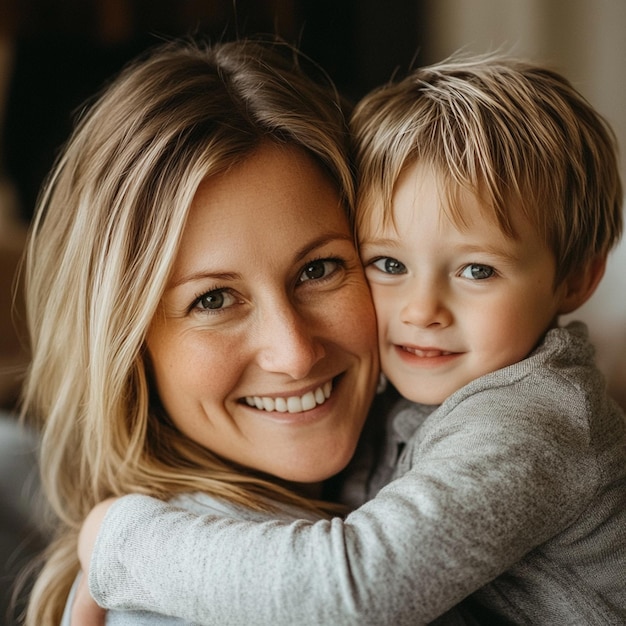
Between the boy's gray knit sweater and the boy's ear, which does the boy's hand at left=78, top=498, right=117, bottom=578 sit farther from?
the boy's ear

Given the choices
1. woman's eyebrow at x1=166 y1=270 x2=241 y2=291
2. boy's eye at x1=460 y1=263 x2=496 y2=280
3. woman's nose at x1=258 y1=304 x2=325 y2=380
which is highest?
woman's eyebrow at x1=166 y1=270 x2=241 y2=291

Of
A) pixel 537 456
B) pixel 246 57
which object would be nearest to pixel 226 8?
pixel 246 57

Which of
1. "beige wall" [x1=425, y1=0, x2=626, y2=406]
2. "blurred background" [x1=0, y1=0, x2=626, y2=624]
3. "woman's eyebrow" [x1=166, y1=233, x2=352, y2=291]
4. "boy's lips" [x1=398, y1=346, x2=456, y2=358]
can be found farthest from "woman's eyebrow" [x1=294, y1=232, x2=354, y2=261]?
"beige wall" [x1=425, y1=0, x2=626, y2=406]

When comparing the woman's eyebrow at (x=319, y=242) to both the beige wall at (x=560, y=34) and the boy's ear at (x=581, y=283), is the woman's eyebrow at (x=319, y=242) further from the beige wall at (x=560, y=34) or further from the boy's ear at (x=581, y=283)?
the beige wall at (x=560, y=34)

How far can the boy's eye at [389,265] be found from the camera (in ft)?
4.09

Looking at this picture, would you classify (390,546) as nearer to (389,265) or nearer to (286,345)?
(286,345)

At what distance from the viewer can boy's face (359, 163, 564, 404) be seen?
3.80 feet

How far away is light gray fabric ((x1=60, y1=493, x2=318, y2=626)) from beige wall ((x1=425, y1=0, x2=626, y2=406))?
2636 millimetres

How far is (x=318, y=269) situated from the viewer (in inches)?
49.8

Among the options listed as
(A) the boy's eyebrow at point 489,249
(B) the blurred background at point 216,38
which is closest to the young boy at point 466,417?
(A) the boy's eyebrow at point 489,249

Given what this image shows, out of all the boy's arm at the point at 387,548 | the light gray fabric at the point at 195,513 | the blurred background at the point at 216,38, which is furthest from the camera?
the blurred background at the point at 216,38

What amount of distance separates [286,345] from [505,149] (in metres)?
0.43

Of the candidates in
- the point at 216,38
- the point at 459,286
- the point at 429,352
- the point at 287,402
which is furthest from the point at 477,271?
the point at 216,38

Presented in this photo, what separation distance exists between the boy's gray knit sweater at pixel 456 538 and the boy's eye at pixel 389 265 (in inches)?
8.9
